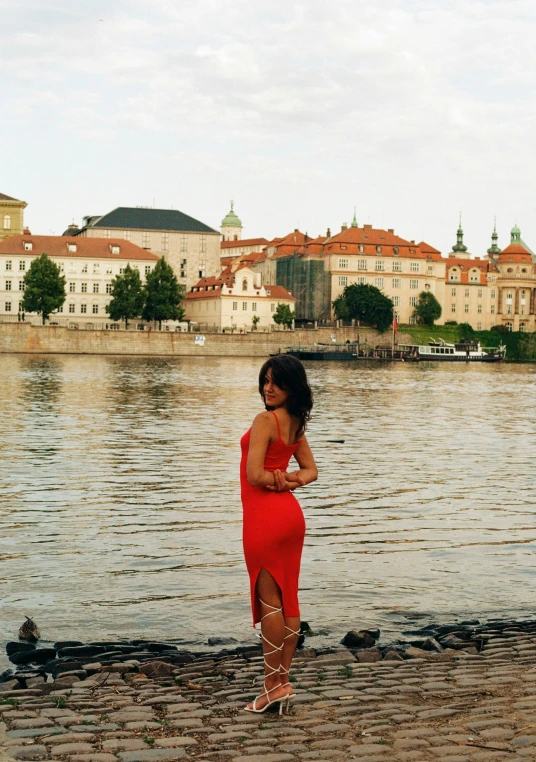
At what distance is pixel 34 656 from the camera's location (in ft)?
30.3

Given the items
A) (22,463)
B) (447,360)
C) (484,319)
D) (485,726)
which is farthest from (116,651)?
(484,319)

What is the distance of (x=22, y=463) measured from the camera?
2330 cm

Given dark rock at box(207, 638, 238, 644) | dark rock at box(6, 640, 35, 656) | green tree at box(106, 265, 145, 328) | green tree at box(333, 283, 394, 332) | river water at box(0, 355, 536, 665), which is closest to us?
dark rock at box(6, 640, 35, 656)

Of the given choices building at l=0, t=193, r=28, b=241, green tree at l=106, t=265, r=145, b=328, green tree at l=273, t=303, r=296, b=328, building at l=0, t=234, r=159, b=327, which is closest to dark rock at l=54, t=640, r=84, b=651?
green tree at l=106, t=265, r=145, b=328

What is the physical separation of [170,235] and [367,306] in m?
30.7

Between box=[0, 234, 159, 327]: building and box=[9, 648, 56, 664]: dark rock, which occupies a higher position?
box=[0, 234, 159, 327]: building

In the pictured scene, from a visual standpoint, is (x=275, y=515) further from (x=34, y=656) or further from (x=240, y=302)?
(x=240, y=302)

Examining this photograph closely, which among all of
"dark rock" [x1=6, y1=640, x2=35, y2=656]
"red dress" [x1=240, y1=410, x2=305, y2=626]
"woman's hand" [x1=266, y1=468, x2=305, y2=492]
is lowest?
"dark rock" [x1=6, y1=640, x2=35, y2=656]

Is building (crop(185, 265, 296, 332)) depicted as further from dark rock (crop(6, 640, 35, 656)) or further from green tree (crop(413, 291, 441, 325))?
dark rock (crop(6, 640, 35, 656))

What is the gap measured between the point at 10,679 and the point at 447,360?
126467 mm

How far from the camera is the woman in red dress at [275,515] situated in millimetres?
6789

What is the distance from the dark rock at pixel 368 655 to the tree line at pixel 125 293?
108 m

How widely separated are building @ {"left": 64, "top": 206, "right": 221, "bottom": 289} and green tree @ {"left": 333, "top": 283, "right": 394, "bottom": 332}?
22635 millimetres

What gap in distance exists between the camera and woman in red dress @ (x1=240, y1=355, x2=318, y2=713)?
267 inches
